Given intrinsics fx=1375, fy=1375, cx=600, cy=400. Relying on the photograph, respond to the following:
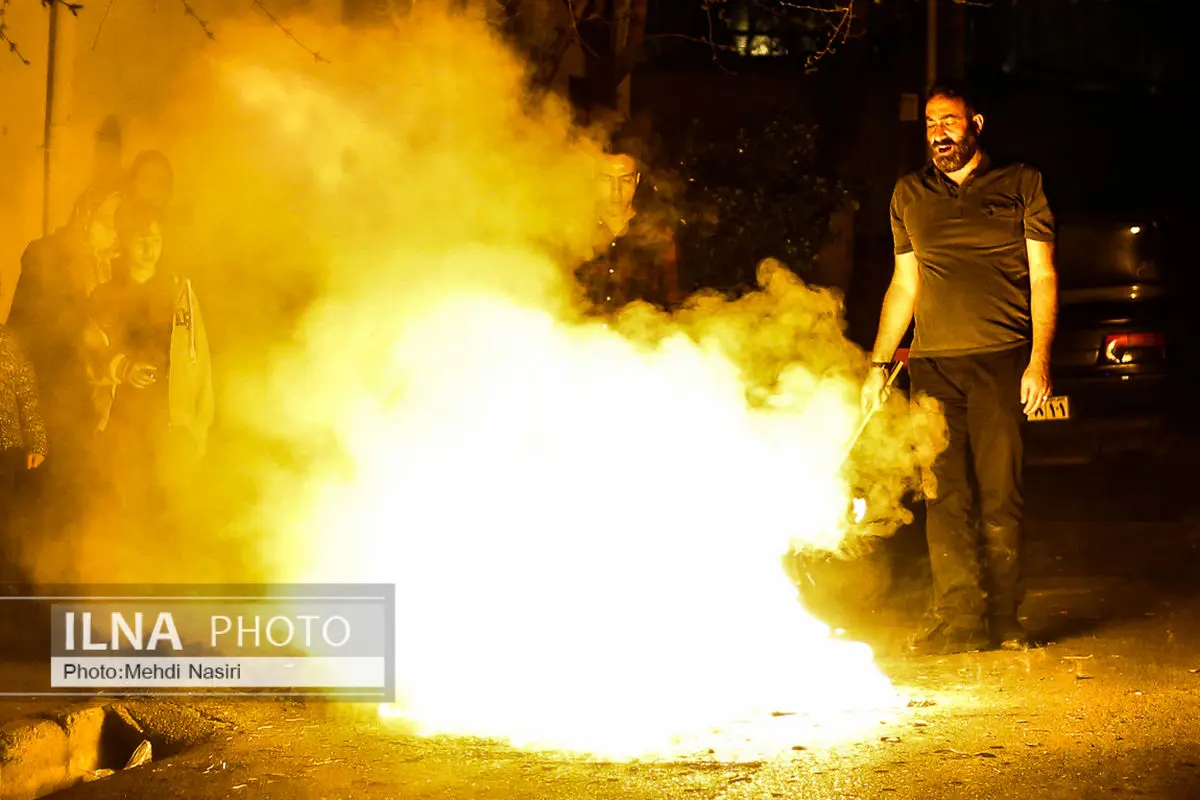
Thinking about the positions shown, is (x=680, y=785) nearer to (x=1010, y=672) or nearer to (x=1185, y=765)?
(x=1185, y=765)

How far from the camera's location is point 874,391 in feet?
19.2

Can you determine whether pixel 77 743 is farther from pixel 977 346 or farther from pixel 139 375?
pixel 977 346

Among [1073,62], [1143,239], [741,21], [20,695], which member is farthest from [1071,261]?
[1073,62]

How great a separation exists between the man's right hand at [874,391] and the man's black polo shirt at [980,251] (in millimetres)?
214

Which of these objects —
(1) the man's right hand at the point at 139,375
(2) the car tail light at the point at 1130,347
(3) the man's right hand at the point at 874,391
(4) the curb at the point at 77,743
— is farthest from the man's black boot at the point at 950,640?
(2) the car tail light at the point at 1130,347

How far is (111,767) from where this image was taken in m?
4.79

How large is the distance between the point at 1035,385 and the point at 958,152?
1.01 meters

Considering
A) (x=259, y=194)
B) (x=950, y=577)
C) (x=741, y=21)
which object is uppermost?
(x=741, y=21)

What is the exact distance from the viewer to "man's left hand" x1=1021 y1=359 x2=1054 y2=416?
5.43m

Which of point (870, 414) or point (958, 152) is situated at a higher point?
point (958, 152)

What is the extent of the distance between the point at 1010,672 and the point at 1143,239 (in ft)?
17.2

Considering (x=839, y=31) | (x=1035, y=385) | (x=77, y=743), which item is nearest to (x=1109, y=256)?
(x=839, y=31)

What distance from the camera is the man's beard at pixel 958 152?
5.61 meters

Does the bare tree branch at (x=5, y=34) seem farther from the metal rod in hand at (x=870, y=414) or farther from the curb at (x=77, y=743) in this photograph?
the metal rod in hand at (x=870, y=414)
